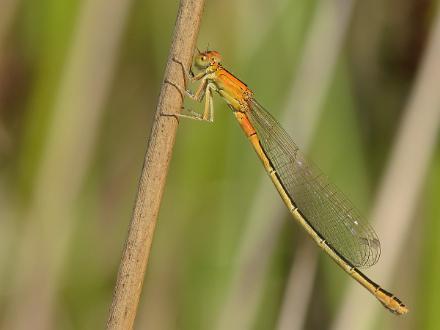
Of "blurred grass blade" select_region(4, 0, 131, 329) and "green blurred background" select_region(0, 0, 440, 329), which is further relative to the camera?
"blurred grass blade" select_region(4, 0, 131, 329)

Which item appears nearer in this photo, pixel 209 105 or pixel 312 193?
pixel 209 105

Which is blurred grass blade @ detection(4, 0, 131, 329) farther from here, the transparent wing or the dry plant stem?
the dry plant stem

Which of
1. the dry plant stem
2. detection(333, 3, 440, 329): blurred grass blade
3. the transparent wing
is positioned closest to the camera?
the dry plant stem

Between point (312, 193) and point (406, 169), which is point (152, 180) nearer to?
point (406, 169)

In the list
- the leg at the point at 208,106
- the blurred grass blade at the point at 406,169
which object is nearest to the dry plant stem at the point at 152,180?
the leg at the point at 208,106

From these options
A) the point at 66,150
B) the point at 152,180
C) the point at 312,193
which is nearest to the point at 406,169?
the point at 312,193

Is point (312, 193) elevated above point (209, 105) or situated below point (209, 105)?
below

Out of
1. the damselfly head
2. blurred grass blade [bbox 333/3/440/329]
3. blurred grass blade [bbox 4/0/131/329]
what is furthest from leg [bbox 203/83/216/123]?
blurred grass blade [bbox 333/3/440/329]

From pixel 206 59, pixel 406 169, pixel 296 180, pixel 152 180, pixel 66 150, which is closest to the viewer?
pixel 152 180
